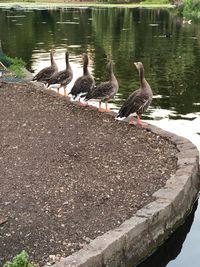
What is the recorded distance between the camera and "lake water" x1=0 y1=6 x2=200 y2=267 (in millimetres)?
9859

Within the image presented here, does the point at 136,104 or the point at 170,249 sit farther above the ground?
the point at 136,104

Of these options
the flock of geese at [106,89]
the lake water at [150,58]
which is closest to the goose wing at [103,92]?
the flock of geese at [106,89]

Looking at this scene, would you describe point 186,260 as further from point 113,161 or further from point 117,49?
point 117,49

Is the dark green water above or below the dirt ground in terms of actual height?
below

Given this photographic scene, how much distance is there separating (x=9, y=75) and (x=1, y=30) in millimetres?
33060

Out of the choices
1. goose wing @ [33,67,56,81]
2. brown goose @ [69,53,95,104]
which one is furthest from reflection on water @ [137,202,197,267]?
goose wing @ [33,67,56,81]

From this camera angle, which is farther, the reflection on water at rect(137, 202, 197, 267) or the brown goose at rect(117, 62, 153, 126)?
the brown goose at rect(117, 62, 153, 126)

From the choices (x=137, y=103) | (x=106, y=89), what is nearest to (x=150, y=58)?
(x=106, y=89)

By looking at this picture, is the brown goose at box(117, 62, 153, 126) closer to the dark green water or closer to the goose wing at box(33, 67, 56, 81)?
the dark green water

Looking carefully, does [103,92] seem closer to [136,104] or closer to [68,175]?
[136,104]

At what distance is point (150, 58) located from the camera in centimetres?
3191

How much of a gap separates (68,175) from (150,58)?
23105 millimetres

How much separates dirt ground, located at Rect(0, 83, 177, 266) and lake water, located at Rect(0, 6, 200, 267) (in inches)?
42.5

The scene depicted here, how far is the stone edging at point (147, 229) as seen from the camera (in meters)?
7.25
